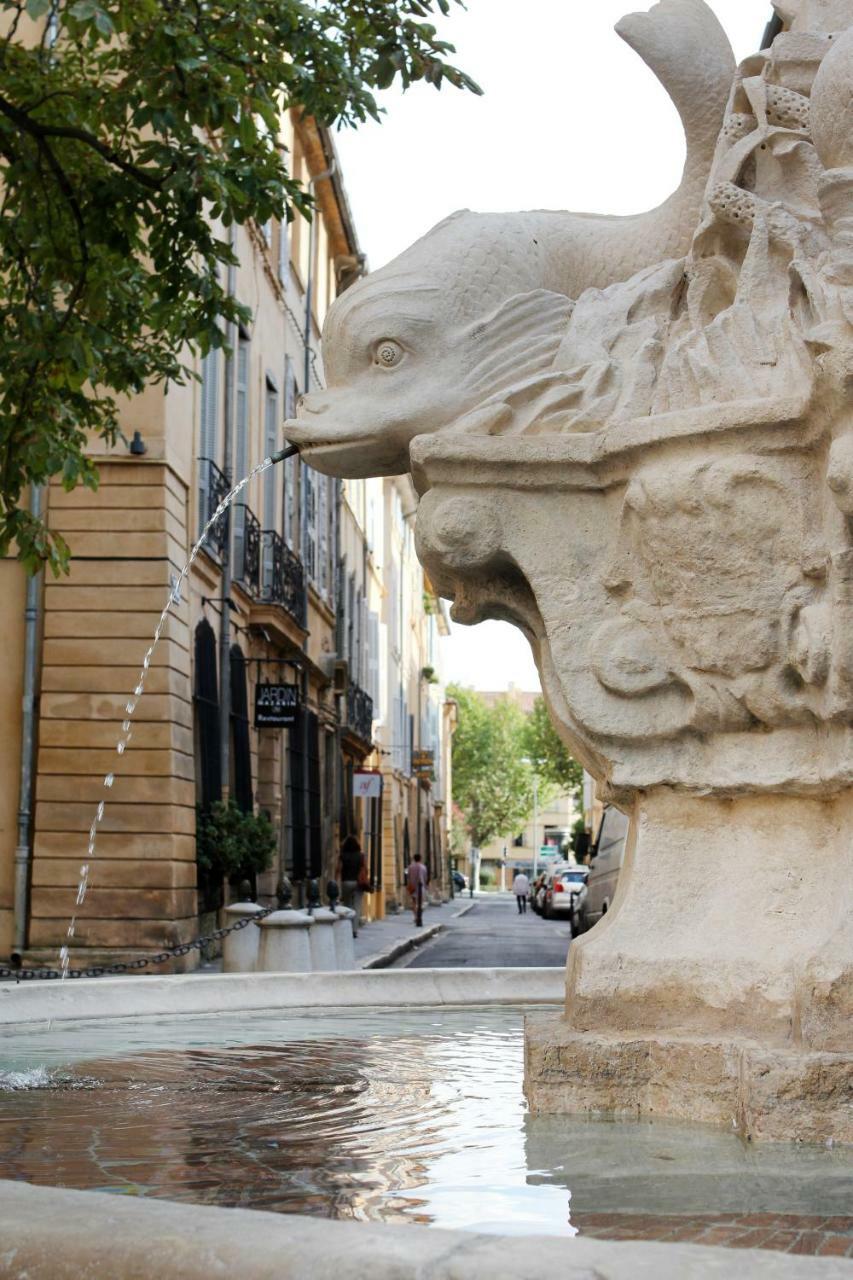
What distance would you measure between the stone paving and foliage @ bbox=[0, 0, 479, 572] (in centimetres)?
693

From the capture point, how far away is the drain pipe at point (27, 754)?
1512 centimetres

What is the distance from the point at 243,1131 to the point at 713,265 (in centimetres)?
259

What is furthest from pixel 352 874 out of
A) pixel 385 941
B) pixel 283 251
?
pixel 283 251

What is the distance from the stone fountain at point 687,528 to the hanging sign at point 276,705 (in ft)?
47.4

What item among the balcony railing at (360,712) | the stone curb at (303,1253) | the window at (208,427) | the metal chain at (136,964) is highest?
the window at (208,427)

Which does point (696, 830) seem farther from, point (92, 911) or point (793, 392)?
point (92, 911)

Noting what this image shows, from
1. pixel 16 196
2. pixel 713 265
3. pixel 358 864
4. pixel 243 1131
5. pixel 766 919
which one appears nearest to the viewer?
pixel 243 1131

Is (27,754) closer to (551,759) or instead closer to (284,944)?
(284,944)

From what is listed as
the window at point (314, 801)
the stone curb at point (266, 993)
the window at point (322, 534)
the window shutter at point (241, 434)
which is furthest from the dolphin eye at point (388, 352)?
the window at point (322, 534)

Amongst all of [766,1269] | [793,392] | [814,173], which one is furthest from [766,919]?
[766,1269]

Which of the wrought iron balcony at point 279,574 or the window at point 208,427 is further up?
the window at point 208,427

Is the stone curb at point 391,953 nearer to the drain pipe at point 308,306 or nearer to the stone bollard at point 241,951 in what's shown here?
the stone bollard at point 241,951

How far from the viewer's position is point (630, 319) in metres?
4.74

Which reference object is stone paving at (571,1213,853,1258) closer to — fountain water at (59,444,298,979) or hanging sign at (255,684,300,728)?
fountain water at (59,444,298,979)
